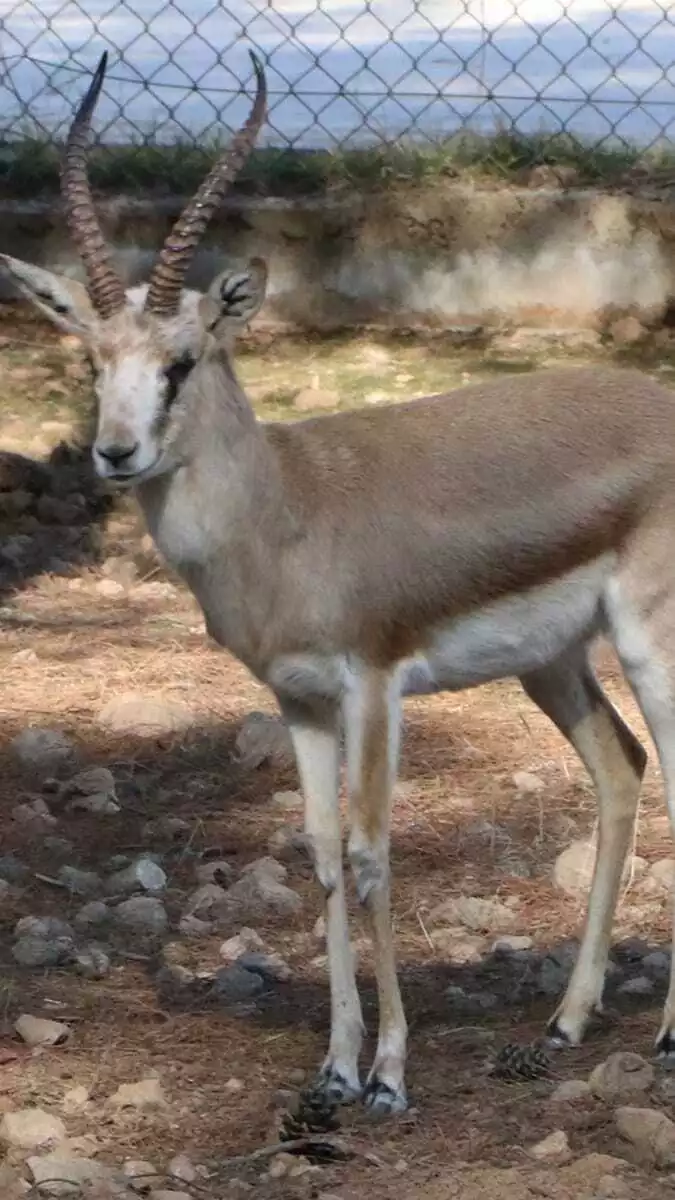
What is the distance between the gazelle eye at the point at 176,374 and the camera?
4.41m

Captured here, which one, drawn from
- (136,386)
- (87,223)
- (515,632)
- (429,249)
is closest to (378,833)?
(515,632)

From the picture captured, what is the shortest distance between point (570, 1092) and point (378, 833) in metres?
0.66

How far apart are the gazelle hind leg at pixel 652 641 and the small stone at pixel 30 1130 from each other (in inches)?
52.6

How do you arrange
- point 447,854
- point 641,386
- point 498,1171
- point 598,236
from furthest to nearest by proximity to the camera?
point 598,236 → point 447,854 → point 641,386 → point 498,1171

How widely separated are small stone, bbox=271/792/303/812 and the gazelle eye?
1.96 meters

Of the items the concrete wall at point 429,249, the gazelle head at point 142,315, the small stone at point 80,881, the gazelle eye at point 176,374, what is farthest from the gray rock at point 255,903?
the concrete wall at point 429,249

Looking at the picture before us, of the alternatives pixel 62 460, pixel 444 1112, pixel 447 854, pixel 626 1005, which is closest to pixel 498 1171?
→ pixel 444 1112

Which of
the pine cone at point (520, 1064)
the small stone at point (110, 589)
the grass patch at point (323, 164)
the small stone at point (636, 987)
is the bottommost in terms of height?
the small stone at point (110, 589)

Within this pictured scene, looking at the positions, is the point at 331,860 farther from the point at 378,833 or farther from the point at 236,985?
the point at 236,985

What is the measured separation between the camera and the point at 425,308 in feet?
30.5

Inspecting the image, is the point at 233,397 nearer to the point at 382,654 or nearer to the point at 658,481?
the point at 382,654

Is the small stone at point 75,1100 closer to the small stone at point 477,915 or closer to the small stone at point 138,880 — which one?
the small stone at point 138,880

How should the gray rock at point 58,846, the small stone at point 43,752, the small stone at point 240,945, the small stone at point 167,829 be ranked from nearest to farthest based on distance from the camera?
1. the small stone at point 240,945
2. the gray rock at point 58,846
3. the small stone at point 167,829
4. the small stone at point 43,752

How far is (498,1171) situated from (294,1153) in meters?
0.42
